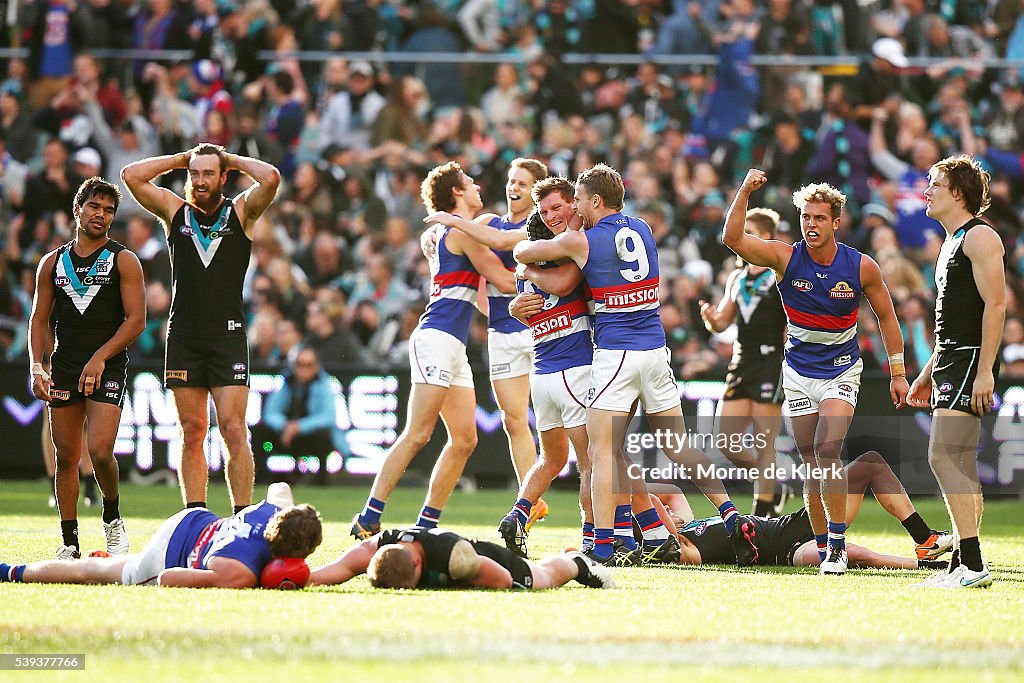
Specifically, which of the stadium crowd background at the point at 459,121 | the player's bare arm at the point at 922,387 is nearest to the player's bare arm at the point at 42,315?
the player's bare arm at the point at 922,387

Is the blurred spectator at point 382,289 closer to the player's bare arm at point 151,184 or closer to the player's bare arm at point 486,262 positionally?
the player's bare arm at point 486,262

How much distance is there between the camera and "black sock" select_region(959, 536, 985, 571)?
7559 mm

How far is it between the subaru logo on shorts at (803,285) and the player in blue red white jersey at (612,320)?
942 mm

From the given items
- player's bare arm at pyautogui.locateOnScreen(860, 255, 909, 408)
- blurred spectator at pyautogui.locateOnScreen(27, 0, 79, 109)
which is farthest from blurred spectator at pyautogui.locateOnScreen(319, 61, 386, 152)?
player's bare arm at pyautogui.locateOnScreen(860, 255, 909, 408)

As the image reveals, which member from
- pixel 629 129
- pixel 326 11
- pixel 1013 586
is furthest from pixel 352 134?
pixel 1013 586

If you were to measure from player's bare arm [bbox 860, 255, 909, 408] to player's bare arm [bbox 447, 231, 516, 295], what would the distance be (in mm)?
2251

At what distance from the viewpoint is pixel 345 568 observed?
698cm

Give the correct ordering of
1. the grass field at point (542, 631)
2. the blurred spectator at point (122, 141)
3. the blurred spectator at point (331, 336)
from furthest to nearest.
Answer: the blurred spectator at point (122, 141) → the blurred spectator at point (331, 336) → the grass field at point (542, 631)

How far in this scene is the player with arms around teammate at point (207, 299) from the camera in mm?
9039

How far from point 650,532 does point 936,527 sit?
11.8 ft

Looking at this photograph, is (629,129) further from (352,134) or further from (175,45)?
(175,45)

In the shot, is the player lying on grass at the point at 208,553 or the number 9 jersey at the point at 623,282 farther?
the number 9 jersey at the point at 623,282

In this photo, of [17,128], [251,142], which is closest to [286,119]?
[251,142]

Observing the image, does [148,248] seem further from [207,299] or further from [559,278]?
[559,278]
